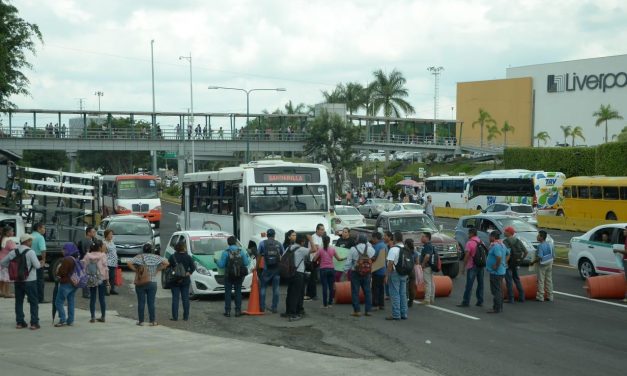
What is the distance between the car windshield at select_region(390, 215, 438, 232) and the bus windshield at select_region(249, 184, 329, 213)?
6.95 feet

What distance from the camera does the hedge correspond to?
55.6 meters

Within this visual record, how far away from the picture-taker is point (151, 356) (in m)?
11.7

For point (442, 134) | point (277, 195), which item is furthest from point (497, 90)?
point (277, 195)

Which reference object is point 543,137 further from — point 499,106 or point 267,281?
point 267,281

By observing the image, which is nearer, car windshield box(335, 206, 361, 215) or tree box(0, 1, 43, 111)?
tree box(0, 1, 43, 111)

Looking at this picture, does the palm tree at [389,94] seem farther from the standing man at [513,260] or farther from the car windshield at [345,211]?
the standing man at [513,260]

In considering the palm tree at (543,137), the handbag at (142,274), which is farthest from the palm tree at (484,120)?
the handbag at (142,274)

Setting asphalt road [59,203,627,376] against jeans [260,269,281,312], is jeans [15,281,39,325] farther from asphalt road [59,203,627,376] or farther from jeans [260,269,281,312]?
jeans [260,269,281,312]

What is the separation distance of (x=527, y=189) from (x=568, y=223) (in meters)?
9.64

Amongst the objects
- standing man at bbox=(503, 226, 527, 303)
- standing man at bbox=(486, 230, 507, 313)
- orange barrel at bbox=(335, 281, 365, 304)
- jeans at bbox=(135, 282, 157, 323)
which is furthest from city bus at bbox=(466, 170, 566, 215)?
jeans at bbox=(135, 282, 157, 323)

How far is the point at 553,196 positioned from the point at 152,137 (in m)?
35.7

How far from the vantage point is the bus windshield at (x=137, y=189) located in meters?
44.7

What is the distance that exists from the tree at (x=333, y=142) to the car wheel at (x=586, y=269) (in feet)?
150

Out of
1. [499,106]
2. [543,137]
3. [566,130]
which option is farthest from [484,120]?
[566,130]
